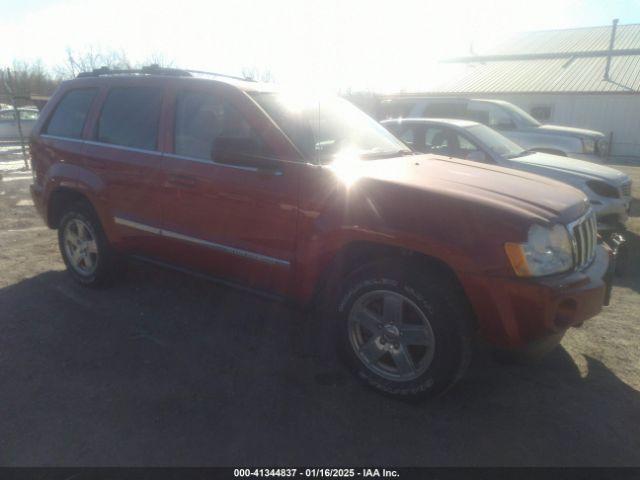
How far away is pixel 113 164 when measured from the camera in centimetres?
420

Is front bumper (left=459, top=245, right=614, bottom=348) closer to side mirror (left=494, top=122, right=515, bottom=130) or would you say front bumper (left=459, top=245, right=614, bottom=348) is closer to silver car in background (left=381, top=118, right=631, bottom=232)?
silver car in background (left=381, top=118, right=631, bottom=232)

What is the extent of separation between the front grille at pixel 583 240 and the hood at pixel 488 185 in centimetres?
7

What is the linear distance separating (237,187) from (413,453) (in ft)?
6.52

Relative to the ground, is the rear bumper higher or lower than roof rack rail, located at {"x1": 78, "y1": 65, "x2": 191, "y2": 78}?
lower

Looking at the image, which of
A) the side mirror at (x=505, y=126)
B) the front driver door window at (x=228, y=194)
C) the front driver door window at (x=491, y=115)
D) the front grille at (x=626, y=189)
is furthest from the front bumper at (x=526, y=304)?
the front driver door window at (x=491, y=115)

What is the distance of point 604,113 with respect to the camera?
23.5 m

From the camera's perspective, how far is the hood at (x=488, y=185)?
2.77 m

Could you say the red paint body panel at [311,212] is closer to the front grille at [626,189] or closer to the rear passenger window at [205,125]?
the rear passenger window at [205,125]

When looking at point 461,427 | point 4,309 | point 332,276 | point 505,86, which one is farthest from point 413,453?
point 505,86

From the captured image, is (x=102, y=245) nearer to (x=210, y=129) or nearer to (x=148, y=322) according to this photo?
(x=148, y=322)

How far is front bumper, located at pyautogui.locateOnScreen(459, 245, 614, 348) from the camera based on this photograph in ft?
8.37

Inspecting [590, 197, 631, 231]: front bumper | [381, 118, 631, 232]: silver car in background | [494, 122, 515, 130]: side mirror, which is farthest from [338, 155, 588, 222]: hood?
[494, 122, 515, 130]: side mirror

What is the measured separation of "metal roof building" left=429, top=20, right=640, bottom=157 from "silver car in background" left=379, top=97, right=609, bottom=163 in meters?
16.1

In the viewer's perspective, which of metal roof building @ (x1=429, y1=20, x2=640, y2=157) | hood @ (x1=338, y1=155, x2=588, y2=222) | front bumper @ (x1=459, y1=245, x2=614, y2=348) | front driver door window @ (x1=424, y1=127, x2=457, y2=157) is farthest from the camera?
metal roof building @ (x1=429, y1=20, x2=640, y2=157)
